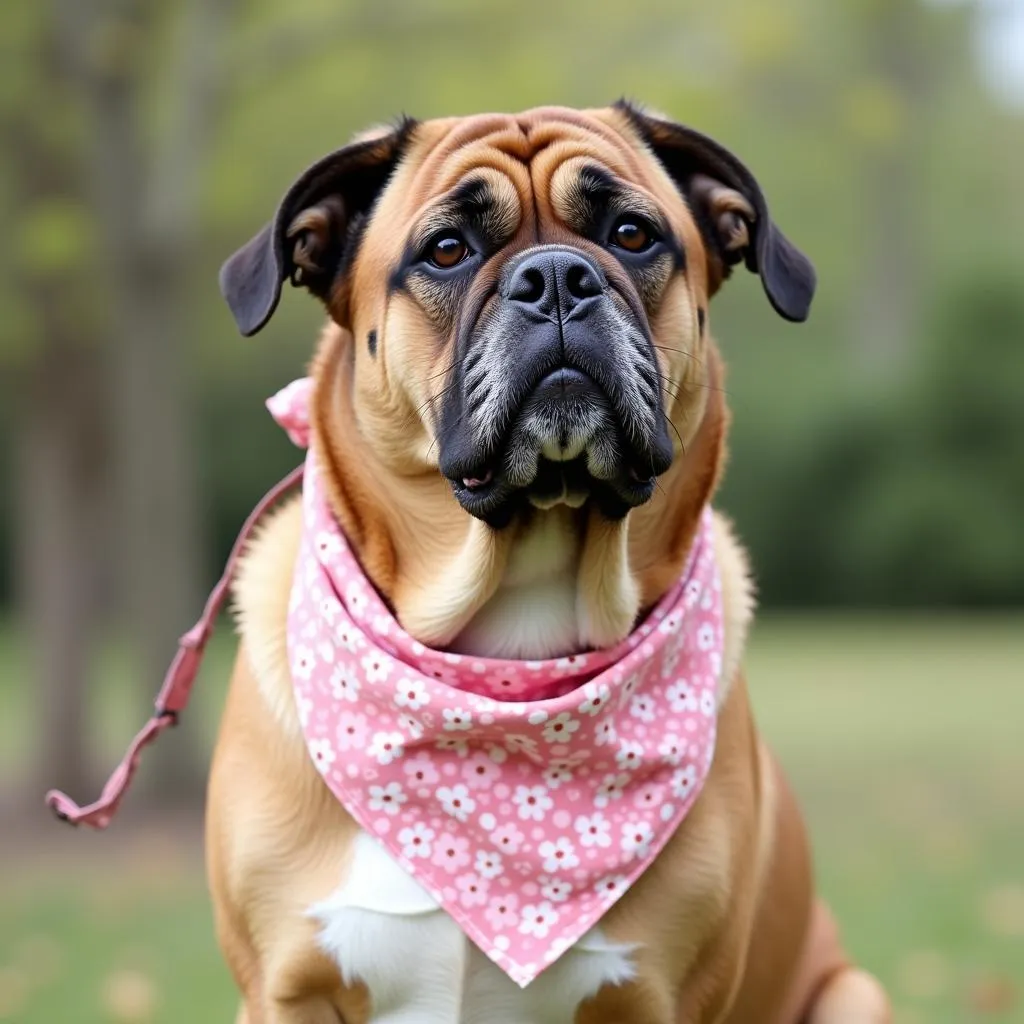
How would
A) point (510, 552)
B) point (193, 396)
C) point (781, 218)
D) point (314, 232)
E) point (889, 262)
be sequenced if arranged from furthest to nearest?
point (889, 262) → point (781, 218) → point (193, 396) → point (314, 232) → point (510, 552)

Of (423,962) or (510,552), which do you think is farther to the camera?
(510,552)

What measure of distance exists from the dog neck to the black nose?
46cm

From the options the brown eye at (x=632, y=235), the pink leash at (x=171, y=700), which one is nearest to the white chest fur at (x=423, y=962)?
the pink leash at (x=171, y=700)

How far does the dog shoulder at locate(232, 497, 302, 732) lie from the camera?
335 cm

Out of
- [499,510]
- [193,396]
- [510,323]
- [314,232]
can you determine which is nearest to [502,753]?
[499,510]

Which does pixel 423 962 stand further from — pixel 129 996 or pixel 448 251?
pixel 129 996

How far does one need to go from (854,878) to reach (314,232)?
5.40 metres

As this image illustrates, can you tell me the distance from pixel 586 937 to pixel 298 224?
1.58m

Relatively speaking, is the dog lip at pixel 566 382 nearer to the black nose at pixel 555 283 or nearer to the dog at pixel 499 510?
the dog at pixel 499 510

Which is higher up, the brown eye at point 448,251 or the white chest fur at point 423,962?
the brown eye at point 448,251

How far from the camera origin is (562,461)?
3.12 m

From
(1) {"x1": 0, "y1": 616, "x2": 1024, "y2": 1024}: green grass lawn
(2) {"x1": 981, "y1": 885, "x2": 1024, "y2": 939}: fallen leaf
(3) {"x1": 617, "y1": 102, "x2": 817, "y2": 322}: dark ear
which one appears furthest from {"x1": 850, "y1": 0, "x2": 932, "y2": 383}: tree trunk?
(3) {"x1": 617, "y1": 102, "x2": 817, "y2": 322}: dark ear

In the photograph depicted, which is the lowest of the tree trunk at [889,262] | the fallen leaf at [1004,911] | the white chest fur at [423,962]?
the tree trunk at [889,262]

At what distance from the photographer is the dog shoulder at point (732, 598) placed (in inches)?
139
